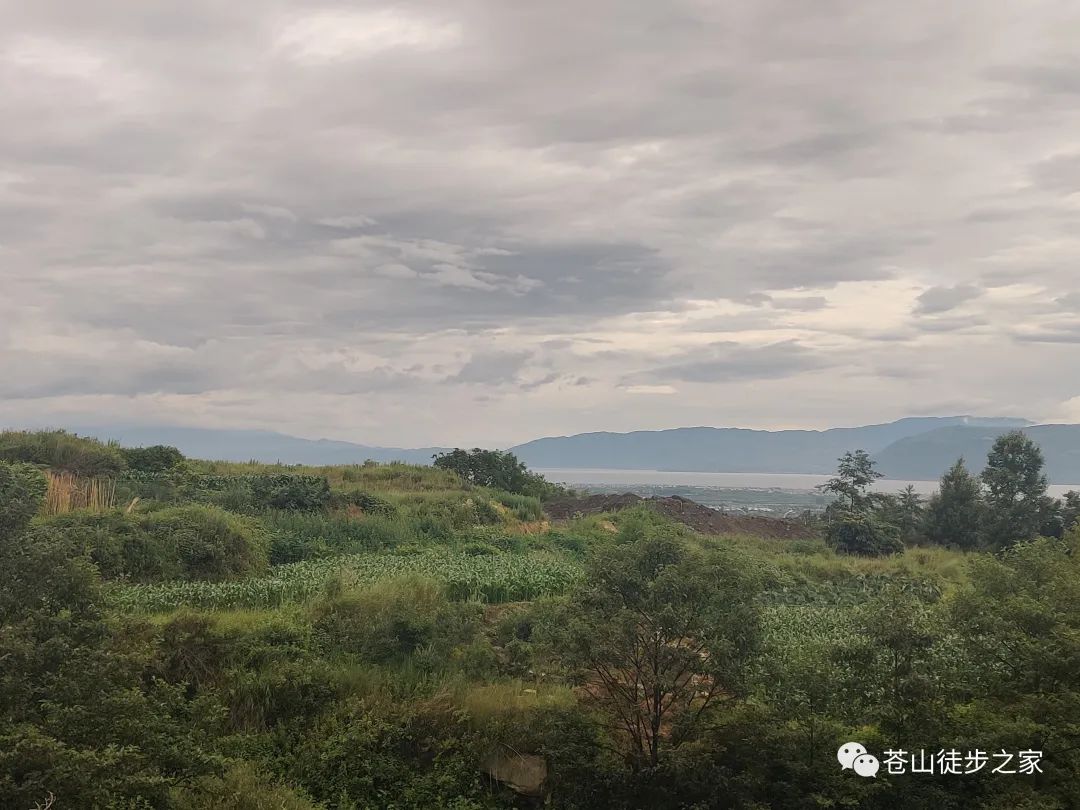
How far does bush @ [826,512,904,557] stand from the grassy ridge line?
48.4 feet

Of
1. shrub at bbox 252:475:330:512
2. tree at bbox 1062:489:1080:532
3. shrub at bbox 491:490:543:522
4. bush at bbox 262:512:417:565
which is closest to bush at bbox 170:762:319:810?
bush at bbox 262:512:417:565

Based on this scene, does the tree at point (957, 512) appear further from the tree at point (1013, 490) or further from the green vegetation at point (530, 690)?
the green vegetation at point (530, 690)

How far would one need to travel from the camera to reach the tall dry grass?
18.6m

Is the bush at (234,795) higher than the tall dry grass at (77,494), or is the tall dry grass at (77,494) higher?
the tall dry grass at (77,494)

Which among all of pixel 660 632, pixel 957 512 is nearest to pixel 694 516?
pixel 957 512

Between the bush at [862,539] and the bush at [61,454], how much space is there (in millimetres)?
23689

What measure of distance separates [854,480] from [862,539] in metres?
12.0

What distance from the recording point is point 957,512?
31.8m

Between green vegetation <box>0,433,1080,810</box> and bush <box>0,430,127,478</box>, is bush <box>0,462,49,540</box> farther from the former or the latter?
bush <box>0,430,127,478</box>

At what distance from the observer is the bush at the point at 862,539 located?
29.0 metres

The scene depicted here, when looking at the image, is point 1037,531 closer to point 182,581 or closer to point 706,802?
point 706,802

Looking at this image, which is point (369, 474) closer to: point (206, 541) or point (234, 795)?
point (206, 541)

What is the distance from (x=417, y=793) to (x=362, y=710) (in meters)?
1.32

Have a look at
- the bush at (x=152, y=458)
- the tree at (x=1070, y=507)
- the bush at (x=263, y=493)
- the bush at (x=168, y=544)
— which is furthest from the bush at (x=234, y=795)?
the tree at (x=1070, y=507)
